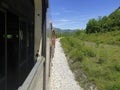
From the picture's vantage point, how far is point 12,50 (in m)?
5.27

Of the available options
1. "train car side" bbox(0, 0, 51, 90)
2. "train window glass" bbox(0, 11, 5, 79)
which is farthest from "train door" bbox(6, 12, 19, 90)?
"train window glass" bbox(0, 11, 5, 79)

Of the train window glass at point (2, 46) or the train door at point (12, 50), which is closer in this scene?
the train window glass at point (2, 46)

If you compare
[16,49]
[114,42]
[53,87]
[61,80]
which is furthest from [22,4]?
[114,42]

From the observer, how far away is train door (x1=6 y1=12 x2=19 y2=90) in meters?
4.98

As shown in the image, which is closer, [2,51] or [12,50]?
[2,51]

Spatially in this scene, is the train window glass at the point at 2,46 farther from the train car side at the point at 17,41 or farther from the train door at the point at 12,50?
the train door at the point at 12,50

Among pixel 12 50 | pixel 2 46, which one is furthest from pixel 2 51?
pixel 12 50

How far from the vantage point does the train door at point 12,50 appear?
4.98 metres

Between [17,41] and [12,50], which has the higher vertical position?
[17,41]

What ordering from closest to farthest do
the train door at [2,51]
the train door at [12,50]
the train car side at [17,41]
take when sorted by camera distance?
the train door at [2,51]
the train car side at [17,41]
the train door at [12,50]

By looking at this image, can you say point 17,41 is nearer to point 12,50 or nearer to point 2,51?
point 12,50

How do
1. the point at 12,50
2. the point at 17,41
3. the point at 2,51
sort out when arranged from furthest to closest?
the point at 17,41 → the point at 12,50 → the point at 2,51

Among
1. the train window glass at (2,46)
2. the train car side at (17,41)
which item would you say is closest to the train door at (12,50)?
the train car side at (17,41)

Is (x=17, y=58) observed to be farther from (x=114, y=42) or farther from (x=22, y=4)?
(x=114, y=42)
